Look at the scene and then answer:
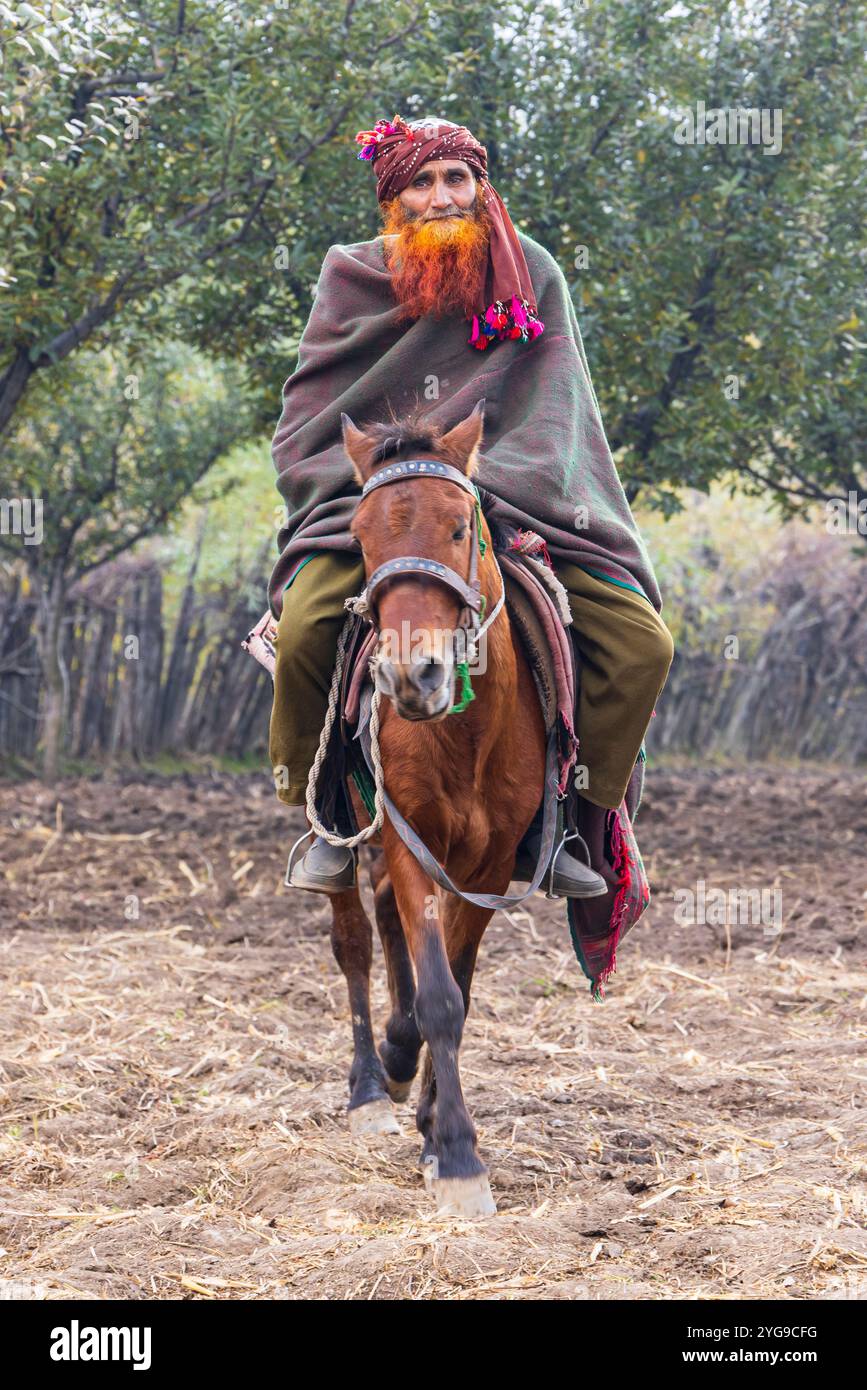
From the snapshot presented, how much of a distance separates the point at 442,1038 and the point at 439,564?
4.55 feet

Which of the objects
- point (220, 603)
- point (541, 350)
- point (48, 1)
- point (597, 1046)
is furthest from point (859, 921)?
point (220, 603)

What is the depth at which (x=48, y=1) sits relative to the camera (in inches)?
231

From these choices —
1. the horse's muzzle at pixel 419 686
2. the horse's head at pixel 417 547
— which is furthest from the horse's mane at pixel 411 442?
the horse's muzzle at pixel 419 686

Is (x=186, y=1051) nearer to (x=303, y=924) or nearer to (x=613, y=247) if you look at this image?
(x=303, y=924)

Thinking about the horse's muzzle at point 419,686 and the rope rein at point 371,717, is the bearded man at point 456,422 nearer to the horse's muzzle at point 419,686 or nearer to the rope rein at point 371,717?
the rope rein at point 371,717

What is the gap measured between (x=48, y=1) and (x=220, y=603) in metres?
9.16

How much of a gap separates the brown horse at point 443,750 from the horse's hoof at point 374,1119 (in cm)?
43

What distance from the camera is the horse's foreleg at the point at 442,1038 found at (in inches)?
148

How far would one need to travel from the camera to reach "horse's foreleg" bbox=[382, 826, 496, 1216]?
148 inches

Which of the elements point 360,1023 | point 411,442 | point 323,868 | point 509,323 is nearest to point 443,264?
point 509,323

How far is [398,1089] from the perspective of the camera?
16.3 ft

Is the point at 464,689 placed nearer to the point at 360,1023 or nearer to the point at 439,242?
the point at 439,242

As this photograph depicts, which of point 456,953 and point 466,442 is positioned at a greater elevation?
point 466,442

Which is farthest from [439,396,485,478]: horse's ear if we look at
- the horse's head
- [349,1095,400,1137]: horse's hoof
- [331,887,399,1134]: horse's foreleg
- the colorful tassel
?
[349,1095,400,1137]: horse's hoof
